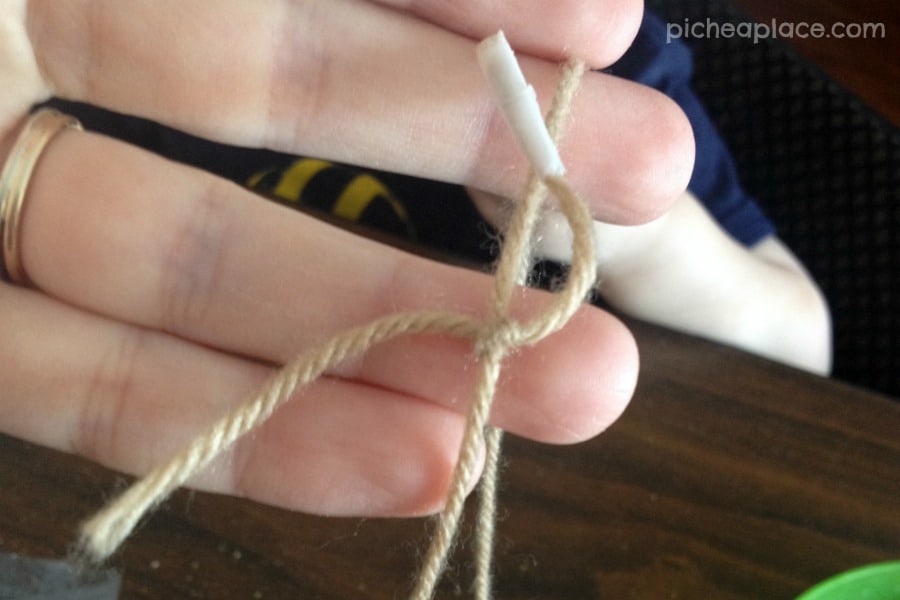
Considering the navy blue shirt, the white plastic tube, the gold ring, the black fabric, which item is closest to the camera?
the white plastic tube

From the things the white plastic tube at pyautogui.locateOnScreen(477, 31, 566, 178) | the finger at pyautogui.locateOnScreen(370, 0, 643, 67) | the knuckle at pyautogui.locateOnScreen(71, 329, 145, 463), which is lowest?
the knuckle at pyautogui.locateOnScreen(71, 329, 145, 463)

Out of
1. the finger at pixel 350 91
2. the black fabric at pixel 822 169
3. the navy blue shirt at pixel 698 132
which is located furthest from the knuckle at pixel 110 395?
the black fabric at pixel 822 169

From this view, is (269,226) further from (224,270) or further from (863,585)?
(863,585)

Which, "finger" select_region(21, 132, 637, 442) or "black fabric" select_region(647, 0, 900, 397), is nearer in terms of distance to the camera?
"finger" select_region(21, 132, 637, 442)

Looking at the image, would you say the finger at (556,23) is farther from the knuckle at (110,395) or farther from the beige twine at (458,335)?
the knuckle at (110,395)

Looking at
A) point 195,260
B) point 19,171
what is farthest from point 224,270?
point 19,171

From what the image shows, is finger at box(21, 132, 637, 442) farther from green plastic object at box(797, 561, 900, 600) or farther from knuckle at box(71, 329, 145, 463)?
green plastic object at box(797, 561, 900, 600)

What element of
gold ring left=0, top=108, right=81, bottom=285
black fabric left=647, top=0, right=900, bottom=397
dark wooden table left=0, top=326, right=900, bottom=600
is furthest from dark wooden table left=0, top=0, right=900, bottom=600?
black fabric left=647, top=0, right=900, bottom=397

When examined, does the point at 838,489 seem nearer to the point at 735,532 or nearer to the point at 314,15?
the point at 735,532

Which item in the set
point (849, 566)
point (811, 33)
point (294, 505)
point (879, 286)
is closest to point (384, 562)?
point (294, 505)
